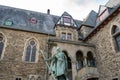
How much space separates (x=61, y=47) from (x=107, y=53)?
12.4 ft

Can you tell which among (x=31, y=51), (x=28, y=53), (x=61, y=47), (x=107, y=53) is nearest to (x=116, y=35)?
(x=107, y=53)

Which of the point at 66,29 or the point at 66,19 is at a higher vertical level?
the point at 66,19

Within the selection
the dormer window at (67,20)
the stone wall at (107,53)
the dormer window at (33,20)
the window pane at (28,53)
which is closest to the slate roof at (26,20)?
the dormer window at (33,20)

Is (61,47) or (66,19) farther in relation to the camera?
(66,19)

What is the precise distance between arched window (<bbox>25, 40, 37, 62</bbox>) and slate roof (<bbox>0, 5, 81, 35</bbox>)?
52.4 inches

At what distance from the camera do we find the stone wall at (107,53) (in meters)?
10.6

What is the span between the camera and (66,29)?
51.5ft

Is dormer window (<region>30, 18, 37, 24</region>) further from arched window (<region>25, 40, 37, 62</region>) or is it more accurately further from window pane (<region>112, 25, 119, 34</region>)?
window pane (<region>112, 25, 119, 34</region>)

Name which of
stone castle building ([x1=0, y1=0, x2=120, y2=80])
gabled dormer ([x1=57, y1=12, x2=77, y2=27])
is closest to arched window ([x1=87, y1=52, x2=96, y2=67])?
stone castle building ([x1=0, y1=0, x2=120, y2=80])

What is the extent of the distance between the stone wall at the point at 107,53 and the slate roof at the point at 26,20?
4.92 meters

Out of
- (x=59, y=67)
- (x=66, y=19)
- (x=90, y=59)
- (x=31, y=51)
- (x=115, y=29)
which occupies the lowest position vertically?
(x=59, y=67)

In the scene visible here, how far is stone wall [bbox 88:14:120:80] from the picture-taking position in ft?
34.8

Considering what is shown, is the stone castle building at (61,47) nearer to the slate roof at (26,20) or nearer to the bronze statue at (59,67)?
the slate roof at (26,20)

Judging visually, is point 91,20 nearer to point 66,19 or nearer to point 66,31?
point 66,19
